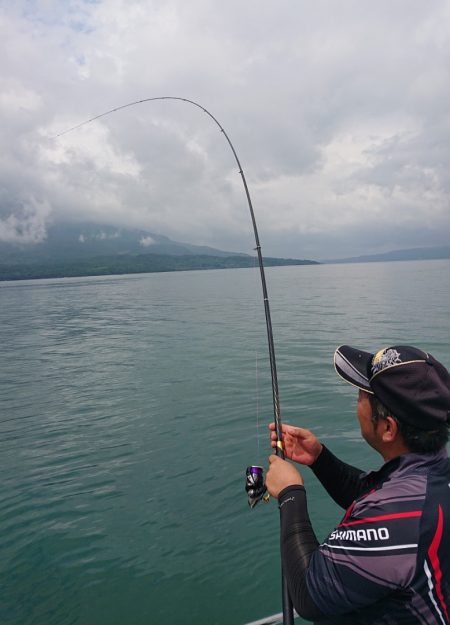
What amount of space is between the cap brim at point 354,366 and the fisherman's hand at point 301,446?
29.3 inches

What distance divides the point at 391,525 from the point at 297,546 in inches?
18.4

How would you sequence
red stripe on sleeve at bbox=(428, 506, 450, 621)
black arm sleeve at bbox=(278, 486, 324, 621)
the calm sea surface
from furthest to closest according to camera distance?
1. the calm sea surface
2. black arm sleeve at bbox=(278, 486, 324, 621)
3. red stripe on sleeve at bbox=(428, 506, 450, 621)

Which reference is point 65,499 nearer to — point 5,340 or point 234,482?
point 234,482

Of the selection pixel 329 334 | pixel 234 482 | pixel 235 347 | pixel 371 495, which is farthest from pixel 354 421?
pixel 329 334

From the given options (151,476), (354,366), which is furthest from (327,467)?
(151,476)

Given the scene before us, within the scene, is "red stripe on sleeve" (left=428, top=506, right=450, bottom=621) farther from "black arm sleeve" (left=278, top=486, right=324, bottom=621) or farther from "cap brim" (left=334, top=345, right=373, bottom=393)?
"cap brim" (left=334, top=345, right=373, bottom=393)

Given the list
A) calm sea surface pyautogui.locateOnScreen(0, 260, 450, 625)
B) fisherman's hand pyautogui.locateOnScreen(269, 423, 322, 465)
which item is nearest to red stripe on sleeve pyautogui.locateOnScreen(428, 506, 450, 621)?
fisherman's hand pyautogui.locateOnScreen(269, 423, 322, 465)

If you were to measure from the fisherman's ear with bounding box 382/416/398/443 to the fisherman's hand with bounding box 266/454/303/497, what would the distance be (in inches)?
18.4

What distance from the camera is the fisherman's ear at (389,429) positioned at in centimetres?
190

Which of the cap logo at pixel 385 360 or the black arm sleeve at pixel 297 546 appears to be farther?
the cap logo at pixel 385 360

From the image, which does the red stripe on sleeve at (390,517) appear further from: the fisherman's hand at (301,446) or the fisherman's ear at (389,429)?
the fisherman's hand at (301,446)

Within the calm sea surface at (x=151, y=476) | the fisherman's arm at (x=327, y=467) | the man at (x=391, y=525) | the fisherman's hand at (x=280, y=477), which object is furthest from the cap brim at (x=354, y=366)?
the calm sea surface at (x=151, y=476)

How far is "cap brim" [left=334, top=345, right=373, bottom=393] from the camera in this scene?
209cm

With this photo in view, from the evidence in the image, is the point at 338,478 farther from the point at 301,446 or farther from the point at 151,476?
the point at 151,476
